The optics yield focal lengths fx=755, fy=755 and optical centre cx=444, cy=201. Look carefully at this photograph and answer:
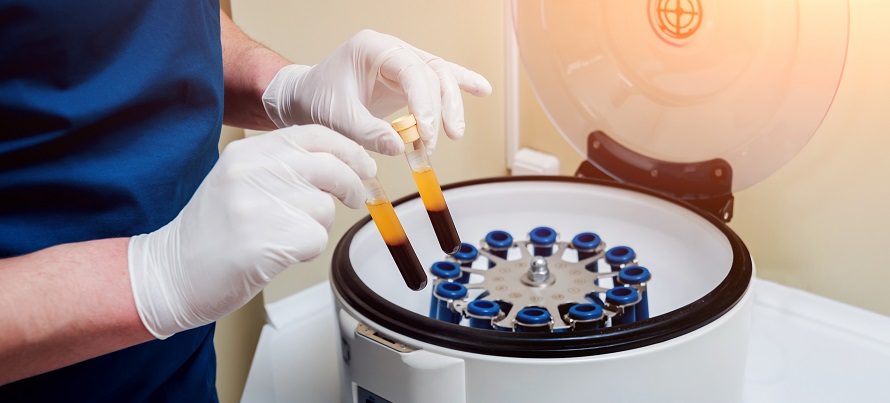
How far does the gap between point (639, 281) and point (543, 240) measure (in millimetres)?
172

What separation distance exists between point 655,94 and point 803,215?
1.04 feet

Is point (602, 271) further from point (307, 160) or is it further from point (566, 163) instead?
point (307, 160)

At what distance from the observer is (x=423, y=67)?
853mm

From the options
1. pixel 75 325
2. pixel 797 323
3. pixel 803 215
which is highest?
pixel 75 325

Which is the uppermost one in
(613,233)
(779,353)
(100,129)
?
(100,129)

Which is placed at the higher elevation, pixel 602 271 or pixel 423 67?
pixel 423 67

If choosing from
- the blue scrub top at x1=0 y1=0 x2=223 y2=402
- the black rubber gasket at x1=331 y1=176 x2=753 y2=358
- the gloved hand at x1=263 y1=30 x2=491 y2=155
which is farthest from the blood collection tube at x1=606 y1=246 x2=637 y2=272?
the blue scrub top at x1=0 y1=0 x2=223 y2=402

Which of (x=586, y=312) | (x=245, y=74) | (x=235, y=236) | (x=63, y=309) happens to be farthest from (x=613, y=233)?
(x=63, y=309)

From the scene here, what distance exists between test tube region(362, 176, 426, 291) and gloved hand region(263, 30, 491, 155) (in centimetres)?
5

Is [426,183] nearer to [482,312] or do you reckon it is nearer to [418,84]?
[418,84]

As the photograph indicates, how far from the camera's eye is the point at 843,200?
45.2 inches

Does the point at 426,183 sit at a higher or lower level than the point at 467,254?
higher

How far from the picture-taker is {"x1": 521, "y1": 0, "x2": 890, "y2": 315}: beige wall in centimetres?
107

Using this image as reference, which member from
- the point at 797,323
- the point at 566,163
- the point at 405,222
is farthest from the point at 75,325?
the point at 566,163
